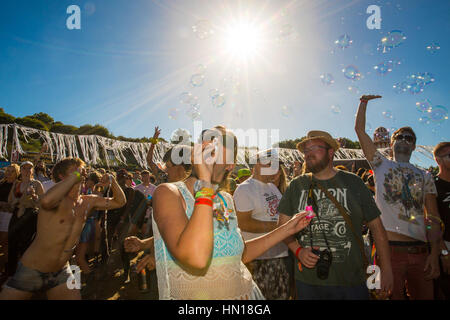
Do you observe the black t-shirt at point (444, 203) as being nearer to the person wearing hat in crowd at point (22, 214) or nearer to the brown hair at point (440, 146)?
the brown hair at point (440, 146)

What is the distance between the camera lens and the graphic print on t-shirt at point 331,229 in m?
2.40

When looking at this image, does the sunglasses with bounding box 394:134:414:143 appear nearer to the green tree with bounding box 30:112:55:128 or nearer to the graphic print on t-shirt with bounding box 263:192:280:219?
the graphic print on t-shirt with bounding box 263:192:280:219

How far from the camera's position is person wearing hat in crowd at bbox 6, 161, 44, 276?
4082mm

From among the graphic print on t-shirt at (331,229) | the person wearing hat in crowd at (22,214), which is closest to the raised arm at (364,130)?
the graphic print on t-shirt at (331,229)

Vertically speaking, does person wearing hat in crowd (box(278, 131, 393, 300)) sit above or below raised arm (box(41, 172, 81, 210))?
below

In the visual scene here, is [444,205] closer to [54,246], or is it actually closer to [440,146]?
[440,146]

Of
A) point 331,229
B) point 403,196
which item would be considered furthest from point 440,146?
point 331,229

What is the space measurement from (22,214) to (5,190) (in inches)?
53.5

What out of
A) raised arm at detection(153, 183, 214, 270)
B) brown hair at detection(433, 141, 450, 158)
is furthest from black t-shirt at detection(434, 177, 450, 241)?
raised arm at detection(153, 183, 214, 270)

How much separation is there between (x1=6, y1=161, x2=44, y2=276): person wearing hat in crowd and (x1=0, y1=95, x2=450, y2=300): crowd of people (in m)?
0.04

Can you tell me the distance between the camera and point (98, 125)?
61.7 meters
